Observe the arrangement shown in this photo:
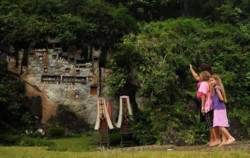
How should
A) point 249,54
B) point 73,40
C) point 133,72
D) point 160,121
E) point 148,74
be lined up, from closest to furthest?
point 160,121
point 148,74
point 133,72
point 249,54
point 73,40

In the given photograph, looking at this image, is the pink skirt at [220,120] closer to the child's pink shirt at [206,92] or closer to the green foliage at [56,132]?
the child's pink shirt at [206,92]

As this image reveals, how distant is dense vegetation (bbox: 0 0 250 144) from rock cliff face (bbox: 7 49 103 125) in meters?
0.47

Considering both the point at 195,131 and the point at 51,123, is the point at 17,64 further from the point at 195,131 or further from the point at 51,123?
the point at 195,131

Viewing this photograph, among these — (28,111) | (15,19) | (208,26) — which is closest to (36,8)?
(15,19)

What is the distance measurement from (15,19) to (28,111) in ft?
11.5

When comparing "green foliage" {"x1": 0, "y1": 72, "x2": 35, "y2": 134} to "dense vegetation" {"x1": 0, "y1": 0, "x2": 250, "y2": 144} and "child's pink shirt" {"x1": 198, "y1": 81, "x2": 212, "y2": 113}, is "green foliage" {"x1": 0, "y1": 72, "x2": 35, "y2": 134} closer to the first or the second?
"dense vegetation" {"x1": 0, "y1": 0, "x2": 250, "y2": 144}

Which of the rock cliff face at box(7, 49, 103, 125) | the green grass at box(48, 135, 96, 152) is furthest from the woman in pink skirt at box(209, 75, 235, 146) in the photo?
the rock cliff face at box(7, 49, 103, 125)

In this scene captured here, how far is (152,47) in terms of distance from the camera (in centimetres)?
1380

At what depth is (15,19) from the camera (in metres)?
16.0

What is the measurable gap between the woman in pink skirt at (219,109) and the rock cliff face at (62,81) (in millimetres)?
7647

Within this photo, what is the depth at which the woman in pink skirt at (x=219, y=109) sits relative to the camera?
857 cm

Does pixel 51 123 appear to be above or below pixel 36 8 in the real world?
below

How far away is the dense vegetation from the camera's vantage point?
12.5 m

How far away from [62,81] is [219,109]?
27.4ft
